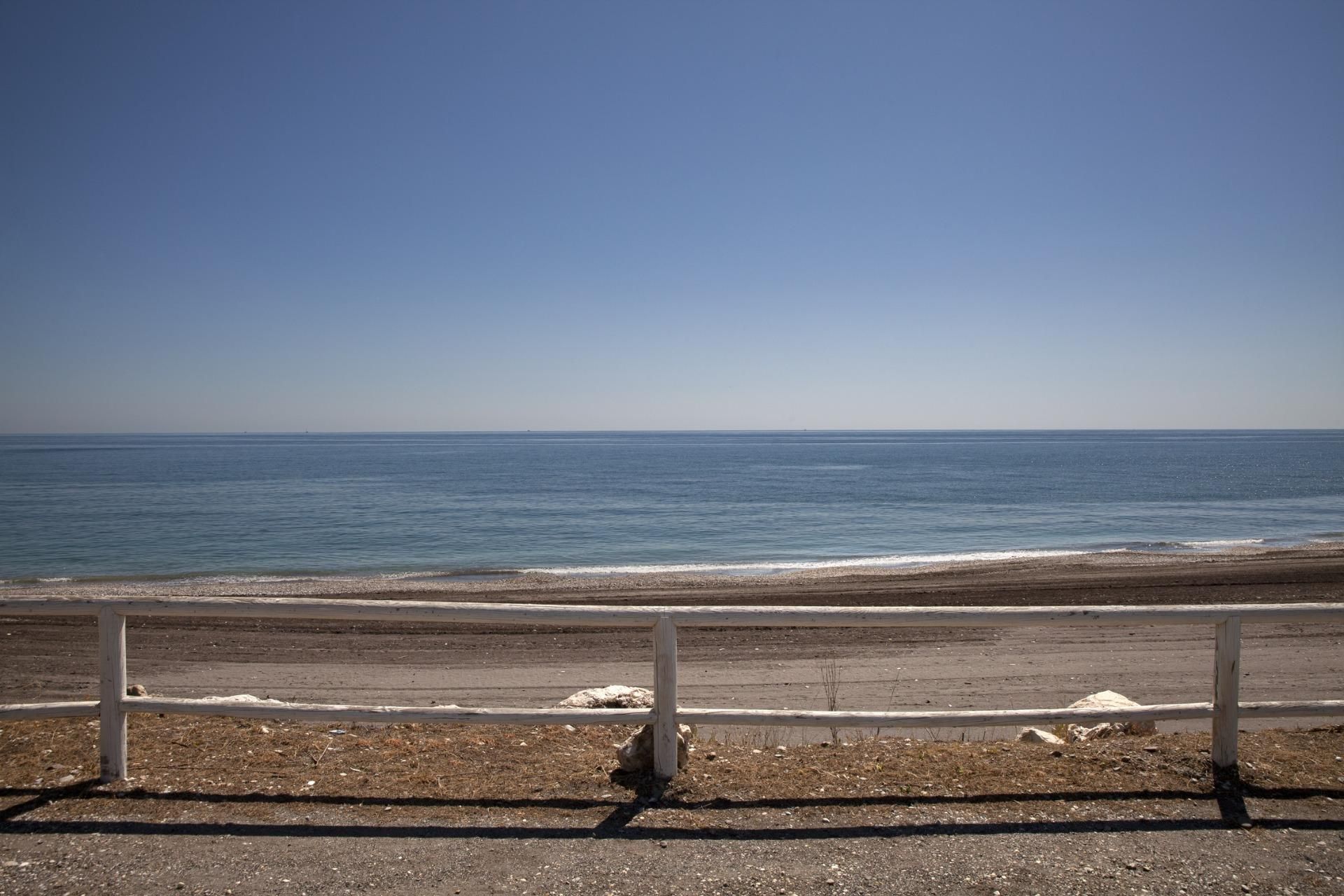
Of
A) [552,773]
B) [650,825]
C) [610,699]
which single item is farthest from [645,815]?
[610,699]

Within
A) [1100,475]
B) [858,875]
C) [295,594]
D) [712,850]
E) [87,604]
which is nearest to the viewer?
[858,875]

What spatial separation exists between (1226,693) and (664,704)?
3.44m

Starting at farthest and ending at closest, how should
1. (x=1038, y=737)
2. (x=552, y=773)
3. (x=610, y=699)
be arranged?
(x=610, y=699) → (x=1038, y=737) → (x=552, y=773)

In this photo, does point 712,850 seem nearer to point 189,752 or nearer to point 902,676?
point 189,752


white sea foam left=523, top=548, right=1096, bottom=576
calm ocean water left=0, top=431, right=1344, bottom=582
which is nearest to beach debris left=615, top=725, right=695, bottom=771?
white sea foam left=523, top=548, right=1096, bottom=576

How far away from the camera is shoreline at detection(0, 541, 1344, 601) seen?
20.1 meters

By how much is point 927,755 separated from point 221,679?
10.1 meters

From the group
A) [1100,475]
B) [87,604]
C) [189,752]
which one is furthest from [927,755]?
[1100,475]

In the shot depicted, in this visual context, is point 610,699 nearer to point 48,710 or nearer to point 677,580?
point 48,710

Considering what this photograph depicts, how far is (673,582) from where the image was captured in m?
21.9

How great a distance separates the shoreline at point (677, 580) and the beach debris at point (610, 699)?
11.3 metres

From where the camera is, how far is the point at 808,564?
26.0 m

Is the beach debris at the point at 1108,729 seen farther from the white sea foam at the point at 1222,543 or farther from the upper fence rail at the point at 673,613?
the white sea foam at the point at 1222,543

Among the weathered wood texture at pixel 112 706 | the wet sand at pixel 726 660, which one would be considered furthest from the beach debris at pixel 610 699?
the weathered wood texture at pixel 112 706
